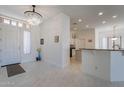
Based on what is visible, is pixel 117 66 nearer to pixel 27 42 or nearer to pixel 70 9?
pixel 70 9

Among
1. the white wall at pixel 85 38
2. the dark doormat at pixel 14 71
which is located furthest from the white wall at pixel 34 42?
the white wall at pixel 85 38

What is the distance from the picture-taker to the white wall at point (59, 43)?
5082 millimetres

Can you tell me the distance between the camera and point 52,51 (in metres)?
5.77

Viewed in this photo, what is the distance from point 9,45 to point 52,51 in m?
2.48

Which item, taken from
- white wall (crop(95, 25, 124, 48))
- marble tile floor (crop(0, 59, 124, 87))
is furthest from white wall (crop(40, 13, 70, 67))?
white wall (crop(95, 25, 124, 48))

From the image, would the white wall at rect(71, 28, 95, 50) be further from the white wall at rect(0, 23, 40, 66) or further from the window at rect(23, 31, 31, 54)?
the window at rect(23, 31, 31, 54)

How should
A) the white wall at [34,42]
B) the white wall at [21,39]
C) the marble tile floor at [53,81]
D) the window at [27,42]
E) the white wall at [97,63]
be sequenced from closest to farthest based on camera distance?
the marble tile floor at [53,81]
the white wall at [97,63]
the white wall at [21,39]
the window at [27,42]
the white wall at [34,42]

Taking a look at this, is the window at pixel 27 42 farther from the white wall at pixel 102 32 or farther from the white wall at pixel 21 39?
the white wall at pixel 102 32

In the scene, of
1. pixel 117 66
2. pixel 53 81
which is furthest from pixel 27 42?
pixel 117 66

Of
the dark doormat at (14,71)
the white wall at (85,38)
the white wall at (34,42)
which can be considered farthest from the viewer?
the white wall at (85,38)

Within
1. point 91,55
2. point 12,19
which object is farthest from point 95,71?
point 12,19

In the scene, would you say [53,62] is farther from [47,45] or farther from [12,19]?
[12,19]
